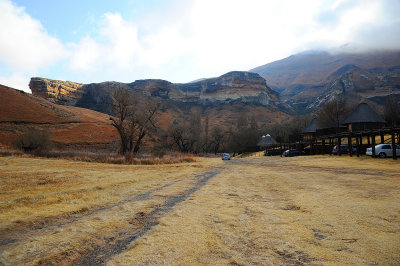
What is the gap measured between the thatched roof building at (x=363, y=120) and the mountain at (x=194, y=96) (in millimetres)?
69519

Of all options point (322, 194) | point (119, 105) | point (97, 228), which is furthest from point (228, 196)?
point (119, 105)

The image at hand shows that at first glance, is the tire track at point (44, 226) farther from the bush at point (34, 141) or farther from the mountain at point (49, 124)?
the mountain at point (49, 124)

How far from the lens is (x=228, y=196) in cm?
712

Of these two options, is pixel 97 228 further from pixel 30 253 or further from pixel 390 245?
pixel 390 245

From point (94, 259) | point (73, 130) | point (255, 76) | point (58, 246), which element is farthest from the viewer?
point (255, 76)

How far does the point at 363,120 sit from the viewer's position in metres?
38.0

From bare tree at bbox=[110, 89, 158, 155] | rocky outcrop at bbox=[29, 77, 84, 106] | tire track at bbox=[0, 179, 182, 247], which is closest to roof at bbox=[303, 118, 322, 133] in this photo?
bare tree at bbox=[110, 89, 158, 155]

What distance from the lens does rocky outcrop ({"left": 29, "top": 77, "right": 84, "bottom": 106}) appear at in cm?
10825

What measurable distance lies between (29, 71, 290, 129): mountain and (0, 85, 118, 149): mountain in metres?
42.1

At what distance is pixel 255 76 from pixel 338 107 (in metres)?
108

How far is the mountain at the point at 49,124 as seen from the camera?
1745 inches

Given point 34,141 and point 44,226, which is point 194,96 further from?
point 44,226

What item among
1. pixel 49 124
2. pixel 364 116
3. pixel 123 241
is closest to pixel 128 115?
pixel 49 124

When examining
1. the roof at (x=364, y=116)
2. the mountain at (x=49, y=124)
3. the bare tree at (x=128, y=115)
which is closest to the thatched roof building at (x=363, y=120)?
the roof at (x=364, y=116)
